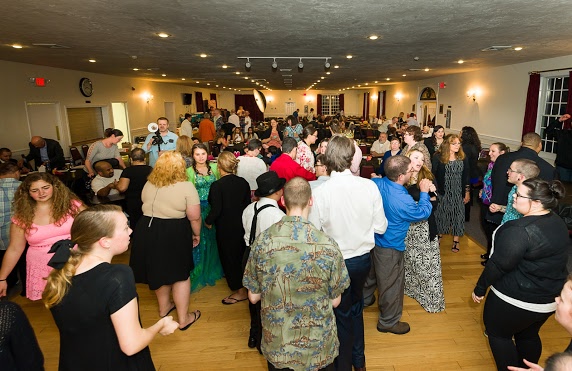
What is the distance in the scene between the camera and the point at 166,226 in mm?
2783

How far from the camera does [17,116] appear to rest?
774 centimetres

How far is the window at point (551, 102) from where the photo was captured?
792 cm

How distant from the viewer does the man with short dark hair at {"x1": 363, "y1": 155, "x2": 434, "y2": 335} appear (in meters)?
2.53

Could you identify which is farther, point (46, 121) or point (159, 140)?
point (46, 121)

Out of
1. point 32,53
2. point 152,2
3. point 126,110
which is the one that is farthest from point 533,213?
point 126,110

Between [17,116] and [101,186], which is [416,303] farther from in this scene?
[17,116]

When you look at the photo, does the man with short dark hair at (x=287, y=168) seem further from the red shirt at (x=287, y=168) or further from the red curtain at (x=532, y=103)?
the red curtain at (x=532, y=103)

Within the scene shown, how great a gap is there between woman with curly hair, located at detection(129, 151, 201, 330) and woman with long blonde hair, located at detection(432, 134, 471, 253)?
313 centimetres

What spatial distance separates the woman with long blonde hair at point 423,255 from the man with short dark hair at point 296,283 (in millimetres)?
1631

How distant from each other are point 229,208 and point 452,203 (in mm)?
3034

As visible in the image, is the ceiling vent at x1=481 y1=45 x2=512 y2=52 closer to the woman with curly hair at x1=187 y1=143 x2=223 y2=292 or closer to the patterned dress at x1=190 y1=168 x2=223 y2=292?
the woman with curly hair at x1=187 y1=143 x2=223 y2=292

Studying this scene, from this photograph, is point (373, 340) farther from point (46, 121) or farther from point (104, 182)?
point (46, 121)

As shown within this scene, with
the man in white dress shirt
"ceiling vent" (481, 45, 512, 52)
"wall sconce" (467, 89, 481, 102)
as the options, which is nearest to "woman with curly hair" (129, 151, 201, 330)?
the man in white dress shirt

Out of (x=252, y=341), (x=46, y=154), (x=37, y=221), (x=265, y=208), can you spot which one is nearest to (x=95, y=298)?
(x=265, y=208)
